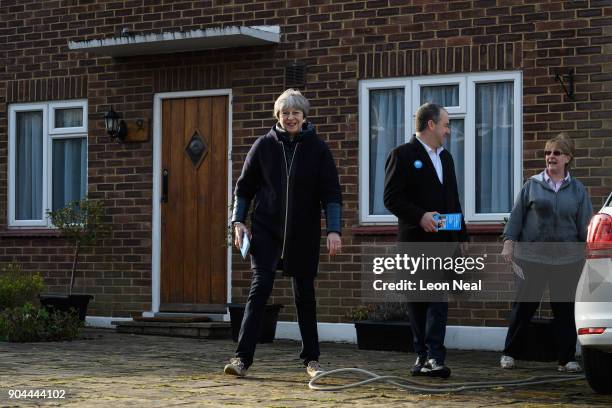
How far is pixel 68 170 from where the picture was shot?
13828 mm

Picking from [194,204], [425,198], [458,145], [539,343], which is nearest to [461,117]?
[458,145]

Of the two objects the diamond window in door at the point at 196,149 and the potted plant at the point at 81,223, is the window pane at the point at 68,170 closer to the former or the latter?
the potted plant at the point at 81,223

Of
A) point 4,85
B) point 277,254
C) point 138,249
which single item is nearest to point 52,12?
point 4,85

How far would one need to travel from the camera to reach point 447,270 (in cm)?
804

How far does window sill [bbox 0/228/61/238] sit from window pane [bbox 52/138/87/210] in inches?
11.8

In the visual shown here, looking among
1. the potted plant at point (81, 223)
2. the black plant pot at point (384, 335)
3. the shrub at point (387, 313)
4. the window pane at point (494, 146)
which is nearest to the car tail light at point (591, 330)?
the black plant pot at point (384, 335)

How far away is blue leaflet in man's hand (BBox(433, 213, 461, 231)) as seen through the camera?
811cm

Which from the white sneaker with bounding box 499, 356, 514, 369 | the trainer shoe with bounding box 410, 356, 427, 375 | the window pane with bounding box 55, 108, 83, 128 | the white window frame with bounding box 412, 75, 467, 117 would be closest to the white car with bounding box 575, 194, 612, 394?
the trainer shoe with bounding box 410, 356, 427, 375

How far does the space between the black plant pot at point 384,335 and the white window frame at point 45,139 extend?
419 centimetres

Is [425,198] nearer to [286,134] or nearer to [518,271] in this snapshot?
[286,134]

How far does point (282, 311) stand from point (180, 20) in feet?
10.4

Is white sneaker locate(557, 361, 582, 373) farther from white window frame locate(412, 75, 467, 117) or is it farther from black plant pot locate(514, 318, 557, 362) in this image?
white window frame locate(412, 75, 467, 117)

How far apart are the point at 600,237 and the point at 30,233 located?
8.44 meters

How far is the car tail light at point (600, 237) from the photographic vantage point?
263 inches
